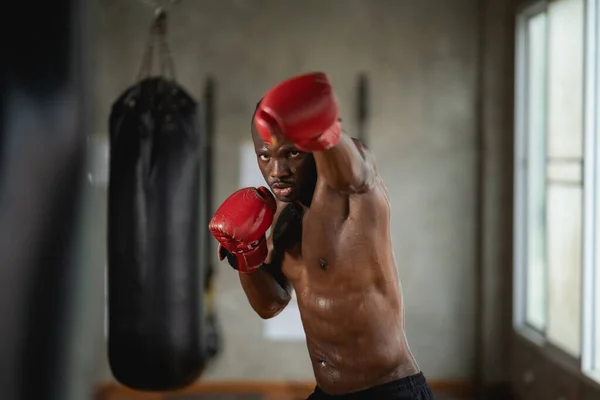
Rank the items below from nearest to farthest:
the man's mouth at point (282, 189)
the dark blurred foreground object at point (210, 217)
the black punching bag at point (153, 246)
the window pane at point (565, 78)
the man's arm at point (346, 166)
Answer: the man's arm at point (346, 166) → the man's mouth at point (282, 189) → the black punching bag at point (153, 246) → the window pane at point (565, 78) → the dark blurred foreground object at point (210, 217)

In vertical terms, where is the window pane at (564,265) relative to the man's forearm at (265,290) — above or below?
below

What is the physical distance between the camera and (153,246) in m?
2.28

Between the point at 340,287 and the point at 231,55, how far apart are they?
10.8 feet

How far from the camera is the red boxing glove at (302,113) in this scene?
3.60ft

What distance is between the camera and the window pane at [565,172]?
3.20m

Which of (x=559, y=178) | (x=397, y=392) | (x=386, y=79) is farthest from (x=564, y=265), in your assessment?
(x=397, y=392)

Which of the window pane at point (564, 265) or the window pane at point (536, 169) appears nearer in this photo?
the window pane at point (564, 265)

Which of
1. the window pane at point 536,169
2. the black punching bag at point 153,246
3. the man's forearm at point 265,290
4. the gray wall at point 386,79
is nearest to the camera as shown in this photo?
the man's forearm at point 265,290

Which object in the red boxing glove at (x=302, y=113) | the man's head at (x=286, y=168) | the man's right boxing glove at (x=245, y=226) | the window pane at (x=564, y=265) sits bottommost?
the window pane at (x=564, y=265)

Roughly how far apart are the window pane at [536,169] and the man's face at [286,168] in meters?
2.89

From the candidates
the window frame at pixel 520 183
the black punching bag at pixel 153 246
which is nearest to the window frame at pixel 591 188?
the window frame at pixel 520 183

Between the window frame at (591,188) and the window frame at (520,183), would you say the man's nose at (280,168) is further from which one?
the window frame at (520,183)

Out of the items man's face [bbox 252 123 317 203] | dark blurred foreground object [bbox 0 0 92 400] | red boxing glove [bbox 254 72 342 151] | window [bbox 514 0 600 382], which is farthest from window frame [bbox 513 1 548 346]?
dark blurred foreground object [bbox 0 0 92 400]

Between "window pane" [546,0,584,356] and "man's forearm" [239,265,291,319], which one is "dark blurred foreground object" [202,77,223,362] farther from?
"man's forearm" [239,265,291,319]
